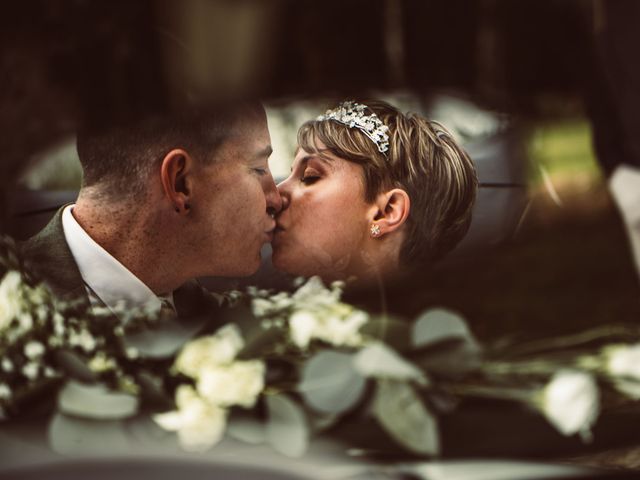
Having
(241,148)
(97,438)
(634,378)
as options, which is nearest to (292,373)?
(97,438)

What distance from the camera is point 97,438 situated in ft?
4.02

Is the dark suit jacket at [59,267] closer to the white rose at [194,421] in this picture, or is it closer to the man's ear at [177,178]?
the man's ear at [177,178]

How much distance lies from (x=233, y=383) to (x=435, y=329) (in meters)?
0.36

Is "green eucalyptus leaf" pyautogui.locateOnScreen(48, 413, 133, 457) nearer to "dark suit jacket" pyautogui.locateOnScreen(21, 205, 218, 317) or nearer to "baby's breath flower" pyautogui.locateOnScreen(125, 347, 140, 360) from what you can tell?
"baby's breath flower" pyautogui.locateOnScreen(125, 347, 140, 360)

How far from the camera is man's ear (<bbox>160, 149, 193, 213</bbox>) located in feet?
2.34

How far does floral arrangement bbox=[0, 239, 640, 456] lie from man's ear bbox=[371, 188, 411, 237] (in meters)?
0.12

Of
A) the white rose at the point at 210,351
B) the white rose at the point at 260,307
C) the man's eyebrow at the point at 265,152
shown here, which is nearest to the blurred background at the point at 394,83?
the man's eyebrow at the point at 265,152

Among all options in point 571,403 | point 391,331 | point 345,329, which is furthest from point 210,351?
point 571,403

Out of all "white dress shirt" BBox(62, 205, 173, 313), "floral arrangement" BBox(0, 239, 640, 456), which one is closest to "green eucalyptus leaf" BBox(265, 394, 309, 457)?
"floral arrangement" BBox(0, 239, 640, 456)

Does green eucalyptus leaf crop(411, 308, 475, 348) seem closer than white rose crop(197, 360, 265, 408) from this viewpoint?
No

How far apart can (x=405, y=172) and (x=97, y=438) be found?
2.35 feet

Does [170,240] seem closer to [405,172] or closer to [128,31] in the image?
[405,172]

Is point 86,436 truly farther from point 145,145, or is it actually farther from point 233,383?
point 145,145

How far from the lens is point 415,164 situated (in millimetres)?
812
